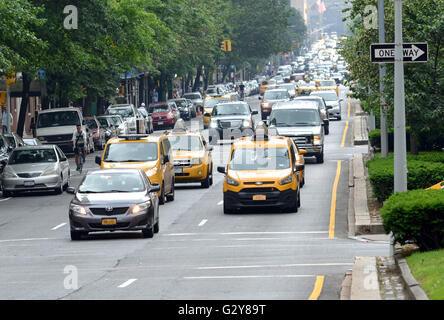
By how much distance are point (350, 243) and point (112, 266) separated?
557cm

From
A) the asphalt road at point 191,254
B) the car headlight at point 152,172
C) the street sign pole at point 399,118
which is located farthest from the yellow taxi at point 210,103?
the street sign pole at point 399,118

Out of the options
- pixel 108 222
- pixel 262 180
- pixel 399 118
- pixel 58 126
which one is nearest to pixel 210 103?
pixel 58 126

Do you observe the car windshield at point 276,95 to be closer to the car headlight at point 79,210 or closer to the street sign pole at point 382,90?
the street sign pole at point 382,90

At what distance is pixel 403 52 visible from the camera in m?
19.1

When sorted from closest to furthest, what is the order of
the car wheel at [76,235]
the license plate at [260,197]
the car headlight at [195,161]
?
the car wheel at [76,235] → the license plate at [260,197] → the car headlight at [195,161]

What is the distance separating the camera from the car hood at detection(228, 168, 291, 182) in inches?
1070

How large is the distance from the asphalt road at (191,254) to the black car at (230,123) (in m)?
19.7

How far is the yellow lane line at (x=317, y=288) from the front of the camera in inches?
577

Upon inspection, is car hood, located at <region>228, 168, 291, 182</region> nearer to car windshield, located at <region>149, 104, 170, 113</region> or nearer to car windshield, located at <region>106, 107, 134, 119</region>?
car windshield, located at <region>106, 107, 134, 119</region>

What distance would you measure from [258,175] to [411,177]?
4.23 meters

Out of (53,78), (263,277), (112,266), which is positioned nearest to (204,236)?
(112,266)

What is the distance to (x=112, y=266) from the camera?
18.9m

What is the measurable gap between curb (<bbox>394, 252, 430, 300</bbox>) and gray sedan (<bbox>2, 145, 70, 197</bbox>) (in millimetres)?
19295
